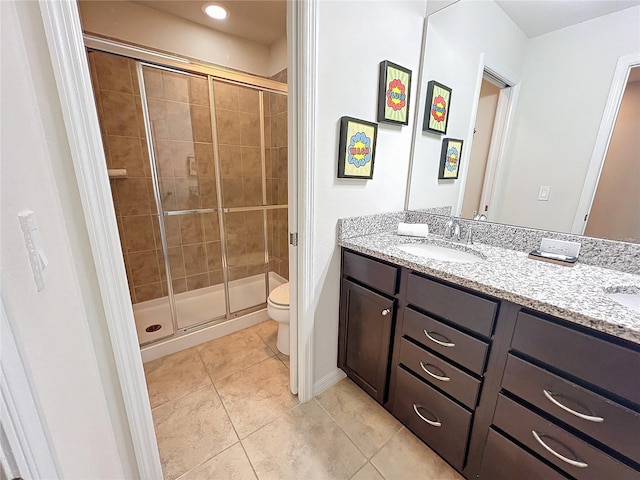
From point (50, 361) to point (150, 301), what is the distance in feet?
6.62

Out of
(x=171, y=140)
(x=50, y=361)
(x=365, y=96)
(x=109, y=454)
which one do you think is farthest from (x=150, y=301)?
(x=365, y=96)

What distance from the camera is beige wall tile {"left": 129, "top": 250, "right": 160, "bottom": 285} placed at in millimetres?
2152

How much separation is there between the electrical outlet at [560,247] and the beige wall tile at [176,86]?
2.55 m

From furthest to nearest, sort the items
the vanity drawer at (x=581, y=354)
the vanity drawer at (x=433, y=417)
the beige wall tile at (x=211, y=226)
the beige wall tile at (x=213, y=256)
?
1. the beige wall tile at (x=213, y=256)
2. the beige wall tile at (x=211, y=226)
3. the vanity drawer at (x=433, y=417)
4. the vanity drawer at (x=581, y=354)

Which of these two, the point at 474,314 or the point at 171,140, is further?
the point at 171,140

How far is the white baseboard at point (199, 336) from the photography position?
174 cm

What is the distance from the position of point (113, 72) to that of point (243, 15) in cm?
100

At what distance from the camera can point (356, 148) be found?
1272 millimetres

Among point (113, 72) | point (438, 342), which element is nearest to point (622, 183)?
point (438, 342)

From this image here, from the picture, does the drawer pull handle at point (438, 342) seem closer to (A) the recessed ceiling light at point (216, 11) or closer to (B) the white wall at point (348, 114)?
(B) the white wall at point (348, 114)

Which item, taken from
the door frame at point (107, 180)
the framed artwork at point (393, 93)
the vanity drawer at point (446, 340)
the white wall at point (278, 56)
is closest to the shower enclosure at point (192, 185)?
the white wall at point (278, 56)

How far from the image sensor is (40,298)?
0.48 meters

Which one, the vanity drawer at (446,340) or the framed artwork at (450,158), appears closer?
the vanity drawer at (446,340)

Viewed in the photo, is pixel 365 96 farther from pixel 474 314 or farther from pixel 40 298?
pixel 40 298
